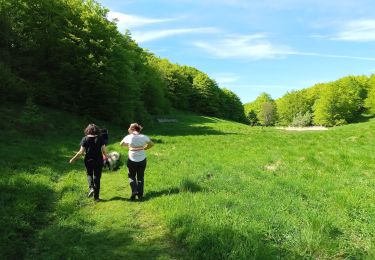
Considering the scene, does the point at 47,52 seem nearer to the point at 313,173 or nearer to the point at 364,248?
the point at 313,173

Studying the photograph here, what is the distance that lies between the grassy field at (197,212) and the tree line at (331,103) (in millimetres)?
94146

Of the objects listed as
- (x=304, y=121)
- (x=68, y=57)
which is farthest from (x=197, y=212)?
(x=304, y=121)

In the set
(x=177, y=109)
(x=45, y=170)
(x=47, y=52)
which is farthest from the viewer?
(x=177, y=109)

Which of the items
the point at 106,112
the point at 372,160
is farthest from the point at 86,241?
the point at 106,112

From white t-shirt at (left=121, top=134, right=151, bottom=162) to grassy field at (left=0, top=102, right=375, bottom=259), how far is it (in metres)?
1.35

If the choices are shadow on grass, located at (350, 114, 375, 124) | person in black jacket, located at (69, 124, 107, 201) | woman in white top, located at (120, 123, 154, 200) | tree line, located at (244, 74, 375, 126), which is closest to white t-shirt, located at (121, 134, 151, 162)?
woman in white top, located at (120, 123, 154, 200)

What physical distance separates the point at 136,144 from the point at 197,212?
3.82 m

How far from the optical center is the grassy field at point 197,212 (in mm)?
7960

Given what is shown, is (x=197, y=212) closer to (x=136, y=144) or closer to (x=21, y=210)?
(x=136, y=144)

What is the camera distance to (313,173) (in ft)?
49.1

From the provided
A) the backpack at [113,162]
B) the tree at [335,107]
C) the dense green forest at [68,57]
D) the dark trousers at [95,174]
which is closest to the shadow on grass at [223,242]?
the dark trousers at [95,174]

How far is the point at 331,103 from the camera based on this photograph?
107 m

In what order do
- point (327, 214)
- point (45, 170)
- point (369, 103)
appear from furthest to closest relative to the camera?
point (369, 103) → point (45, 170) → point (327, 214)

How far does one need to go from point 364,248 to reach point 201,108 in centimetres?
11309
